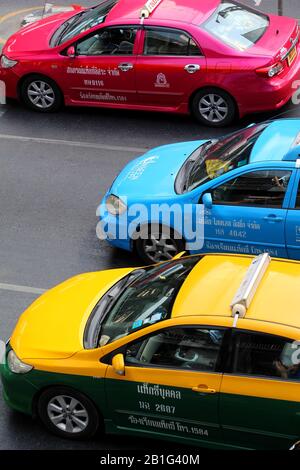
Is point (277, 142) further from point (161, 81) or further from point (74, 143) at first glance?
point (74, 143)

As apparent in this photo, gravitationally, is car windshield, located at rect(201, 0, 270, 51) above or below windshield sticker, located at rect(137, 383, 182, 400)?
above

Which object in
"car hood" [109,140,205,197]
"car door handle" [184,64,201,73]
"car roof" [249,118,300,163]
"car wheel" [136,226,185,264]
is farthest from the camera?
"car door handle" [184,64,201,73]

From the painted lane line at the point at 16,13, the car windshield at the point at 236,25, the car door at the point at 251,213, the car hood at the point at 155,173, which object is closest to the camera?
the car door at the point at 251,213

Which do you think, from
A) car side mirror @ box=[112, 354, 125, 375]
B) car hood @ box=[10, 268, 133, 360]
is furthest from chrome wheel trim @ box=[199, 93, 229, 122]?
car side mirror @ box=[112, 354, 125, 375]

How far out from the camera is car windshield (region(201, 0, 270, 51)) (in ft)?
40.4

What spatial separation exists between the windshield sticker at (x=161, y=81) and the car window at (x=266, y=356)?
6.50 meters

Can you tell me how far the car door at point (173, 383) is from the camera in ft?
21.9

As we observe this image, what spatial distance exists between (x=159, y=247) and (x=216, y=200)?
923 mm

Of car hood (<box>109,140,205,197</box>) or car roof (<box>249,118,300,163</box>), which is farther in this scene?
car hood (<box>109,140,205,197</box>)

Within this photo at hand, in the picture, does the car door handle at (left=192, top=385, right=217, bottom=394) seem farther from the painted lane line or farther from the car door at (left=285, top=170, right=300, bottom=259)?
the painted lane line

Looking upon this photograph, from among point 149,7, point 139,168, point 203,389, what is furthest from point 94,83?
point 203,389

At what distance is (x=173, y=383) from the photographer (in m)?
6.72

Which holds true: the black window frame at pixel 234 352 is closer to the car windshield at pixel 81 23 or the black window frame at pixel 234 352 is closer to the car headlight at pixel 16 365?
the car headlight at pixel 16 365

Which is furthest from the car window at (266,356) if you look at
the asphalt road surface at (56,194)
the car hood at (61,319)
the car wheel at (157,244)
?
the car wheel at (157,244)
